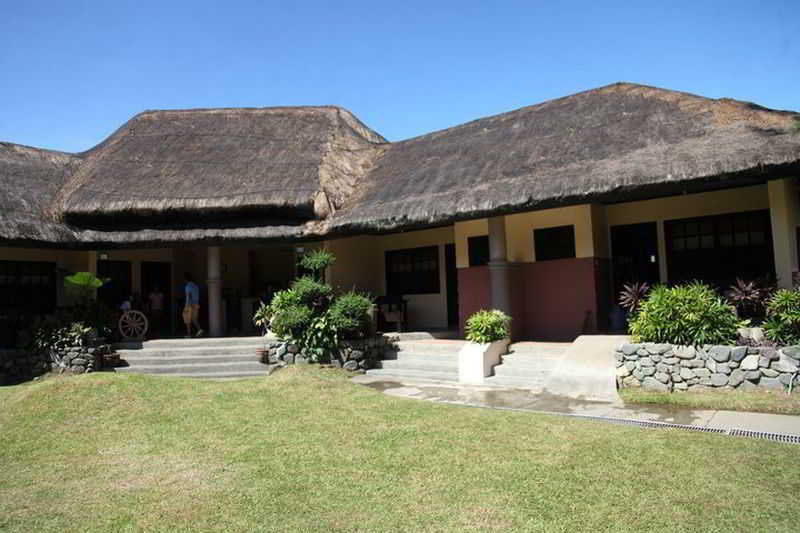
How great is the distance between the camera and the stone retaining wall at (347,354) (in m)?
11.6

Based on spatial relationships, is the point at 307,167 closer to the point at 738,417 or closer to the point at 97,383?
the point at 97,383

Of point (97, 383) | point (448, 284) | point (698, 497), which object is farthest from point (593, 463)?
point (448, 284)

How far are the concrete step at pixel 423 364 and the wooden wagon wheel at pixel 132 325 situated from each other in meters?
5.83

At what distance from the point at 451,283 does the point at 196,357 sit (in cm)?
667

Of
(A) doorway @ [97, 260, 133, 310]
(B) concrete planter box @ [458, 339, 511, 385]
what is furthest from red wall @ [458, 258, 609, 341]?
(A) doorway @ [97, 260, 133, 310]

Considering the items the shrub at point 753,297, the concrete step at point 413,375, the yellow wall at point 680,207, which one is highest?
the yellow wall at point 680,207

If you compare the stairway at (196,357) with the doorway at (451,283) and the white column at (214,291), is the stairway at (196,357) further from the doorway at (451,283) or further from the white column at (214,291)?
the doorway at (451,283)

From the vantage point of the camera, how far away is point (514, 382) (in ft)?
32.2

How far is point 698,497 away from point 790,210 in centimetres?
715

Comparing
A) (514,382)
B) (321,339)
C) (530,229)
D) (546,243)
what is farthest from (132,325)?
(546,243)

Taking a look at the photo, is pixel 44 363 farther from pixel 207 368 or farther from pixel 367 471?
pixel 367 471

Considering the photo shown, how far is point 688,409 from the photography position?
7477mm

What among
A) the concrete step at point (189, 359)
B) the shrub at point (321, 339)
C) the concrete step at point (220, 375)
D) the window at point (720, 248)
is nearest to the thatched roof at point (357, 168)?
the window at point (720, 248)

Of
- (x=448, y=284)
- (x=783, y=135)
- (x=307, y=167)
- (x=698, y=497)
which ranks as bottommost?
(x=698, y=497)
